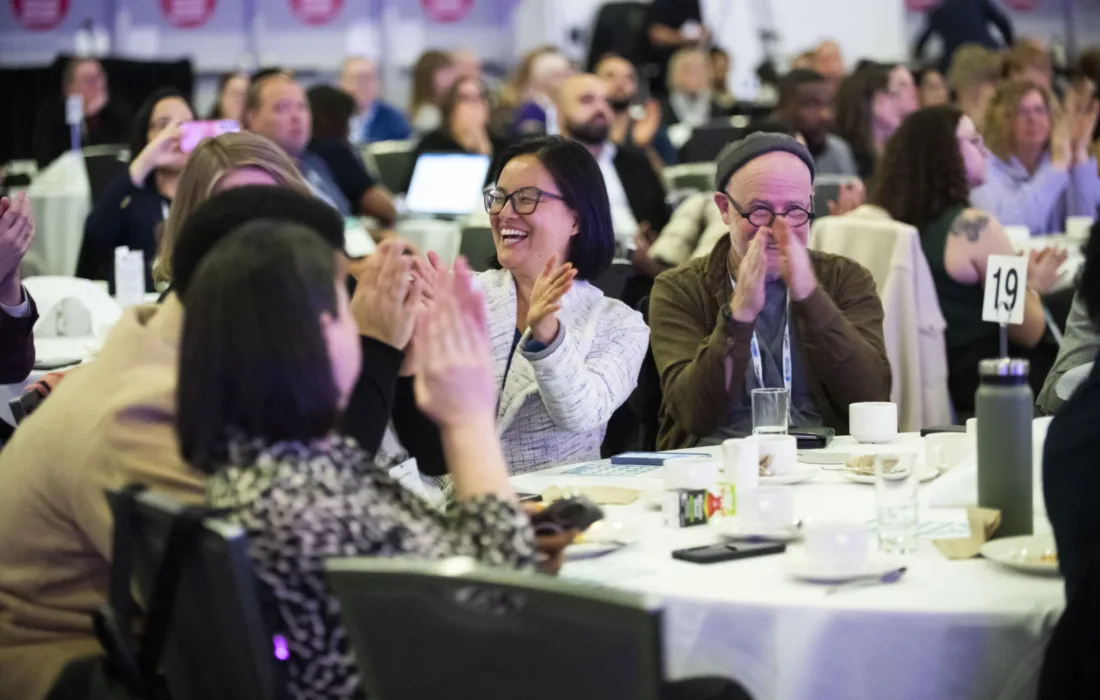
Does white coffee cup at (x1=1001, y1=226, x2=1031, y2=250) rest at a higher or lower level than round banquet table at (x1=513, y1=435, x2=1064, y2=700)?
higher

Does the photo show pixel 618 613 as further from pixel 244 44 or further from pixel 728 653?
pixel 244 44

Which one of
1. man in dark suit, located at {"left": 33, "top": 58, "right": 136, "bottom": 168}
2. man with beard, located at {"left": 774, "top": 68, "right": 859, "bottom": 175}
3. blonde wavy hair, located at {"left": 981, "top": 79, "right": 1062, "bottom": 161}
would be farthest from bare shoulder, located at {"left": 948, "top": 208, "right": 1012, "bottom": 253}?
man in dark suit, located at {"left": 33, "top": 58, "right": 136, "bottom": 168}

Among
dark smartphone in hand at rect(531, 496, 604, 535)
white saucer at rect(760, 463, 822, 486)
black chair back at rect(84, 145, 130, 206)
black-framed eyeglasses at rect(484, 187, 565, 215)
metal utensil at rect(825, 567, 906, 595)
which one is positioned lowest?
metal utensil at rect(825, 567, 906, 595)

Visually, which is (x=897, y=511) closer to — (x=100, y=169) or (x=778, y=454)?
(x=778, y=454)

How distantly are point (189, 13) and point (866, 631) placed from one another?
13.8 metres

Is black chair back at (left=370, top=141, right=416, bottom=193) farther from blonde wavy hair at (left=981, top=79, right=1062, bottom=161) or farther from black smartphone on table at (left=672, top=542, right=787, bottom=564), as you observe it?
black smartphone on table at (left=672, top=542, right=787, bottom=564)

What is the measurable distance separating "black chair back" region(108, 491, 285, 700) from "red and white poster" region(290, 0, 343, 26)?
13.6 m

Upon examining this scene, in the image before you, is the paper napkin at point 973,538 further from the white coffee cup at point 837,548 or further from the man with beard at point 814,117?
the man with beard at point 814,117

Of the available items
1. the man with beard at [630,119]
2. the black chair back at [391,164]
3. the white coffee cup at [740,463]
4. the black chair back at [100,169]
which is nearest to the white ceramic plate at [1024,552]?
the white coffee cup at [740,463]

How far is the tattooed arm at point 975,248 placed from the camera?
5.00 meters

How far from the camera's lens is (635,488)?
2916 mm

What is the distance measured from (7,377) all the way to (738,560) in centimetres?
205

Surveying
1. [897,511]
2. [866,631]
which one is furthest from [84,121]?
[866,631]

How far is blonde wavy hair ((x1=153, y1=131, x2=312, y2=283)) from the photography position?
310 cm
